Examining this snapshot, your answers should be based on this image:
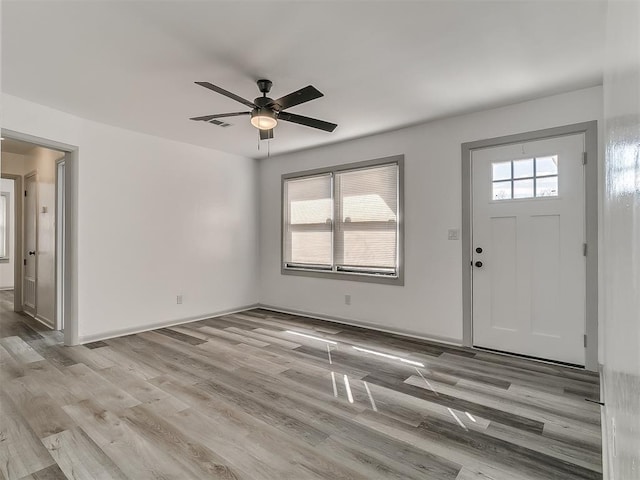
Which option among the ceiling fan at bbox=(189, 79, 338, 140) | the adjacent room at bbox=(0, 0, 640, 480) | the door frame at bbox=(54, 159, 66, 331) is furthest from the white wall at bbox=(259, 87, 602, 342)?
the door frame at bbox=(54, 159, 66, 331)

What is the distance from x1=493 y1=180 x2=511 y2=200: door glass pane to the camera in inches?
138

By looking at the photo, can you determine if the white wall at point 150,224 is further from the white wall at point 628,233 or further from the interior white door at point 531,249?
the white wall at point 628,233

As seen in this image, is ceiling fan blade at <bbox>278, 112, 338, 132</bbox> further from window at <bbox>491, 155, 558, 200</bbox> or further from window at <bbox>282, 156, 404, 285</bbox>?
window at <bbox>491, 155, 558, 200</bbox>

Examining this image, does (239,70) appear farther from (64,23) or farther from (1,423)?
(1,423)

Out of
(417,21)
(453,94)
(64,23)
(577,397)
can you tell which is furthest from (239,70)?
(577,397)

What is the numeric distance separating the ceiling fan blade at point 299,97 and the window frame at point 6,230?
28.4ft

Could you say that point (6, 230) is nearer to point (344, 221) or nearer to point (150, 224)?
point (150, 224)

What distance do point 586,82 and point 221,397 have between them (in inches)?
159

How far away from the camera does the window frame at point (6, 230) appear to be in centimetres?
781

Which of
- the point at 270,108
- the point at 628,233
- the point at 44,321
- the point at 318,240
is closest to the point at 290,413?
the point at 628,233

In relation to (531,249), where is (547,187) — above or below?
above

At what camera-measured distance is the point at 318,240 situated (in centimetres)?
514

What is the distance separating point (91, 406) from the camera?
2377mm

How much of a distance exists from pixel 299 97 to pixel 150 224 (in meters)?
2.97
